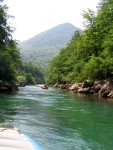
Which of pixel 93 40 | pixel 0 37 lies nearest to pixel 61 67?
pixel 93 40

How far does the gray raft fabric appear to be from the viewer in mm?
9094

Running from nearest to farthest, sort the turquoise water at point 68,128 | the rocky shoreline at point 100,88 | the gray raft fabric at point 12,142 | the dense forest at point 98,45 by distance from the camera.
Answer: the gray raft fabric at point 12,142, the turquoise water at point 68,128, the rocky shoreline at point 100,88, the dense forest at point 98,45

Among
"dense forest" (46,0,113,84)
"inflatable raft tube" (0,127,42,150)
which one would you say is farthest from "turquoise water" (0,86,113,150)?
"dense forest" (46,0,113,84)

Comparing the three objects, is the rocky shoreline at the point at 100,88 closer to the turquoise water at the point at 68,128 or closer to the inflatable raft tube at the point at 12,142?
the turquoise water at the point at 68,128

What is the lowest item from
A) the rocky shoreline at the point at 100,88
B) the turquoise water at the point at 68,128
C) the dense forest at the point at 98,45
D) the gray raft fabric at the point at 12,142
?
the turquoise water at the point at 68,128

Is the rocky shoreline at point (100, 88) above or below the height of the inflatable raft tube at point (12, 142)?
above

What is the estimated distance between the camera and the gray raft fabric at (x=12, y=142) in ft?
29.8

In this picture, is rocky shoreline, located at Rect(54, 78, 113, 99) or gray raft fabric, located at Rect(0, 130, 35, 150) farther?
rocky shoreline, located at Rect(54, 78, 113, 99)

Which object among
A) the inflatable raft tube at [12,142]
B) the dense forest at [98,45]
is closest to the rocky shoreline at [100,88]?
the dense forest at [98,45]

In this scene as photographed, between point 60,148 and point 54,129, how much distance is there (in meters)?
4.03

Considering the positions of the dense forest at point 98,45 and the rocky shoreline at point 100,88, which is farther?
the dense forest at point 98,45

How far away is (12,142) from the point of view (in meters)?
9.59

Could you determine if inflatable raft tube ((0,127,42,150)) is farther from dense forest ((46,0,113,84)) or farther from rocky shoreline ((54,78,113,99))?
dense forest ((46,0,113,84))

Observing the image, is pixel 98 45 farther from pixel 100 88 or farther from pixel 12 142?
pixel 12 142
